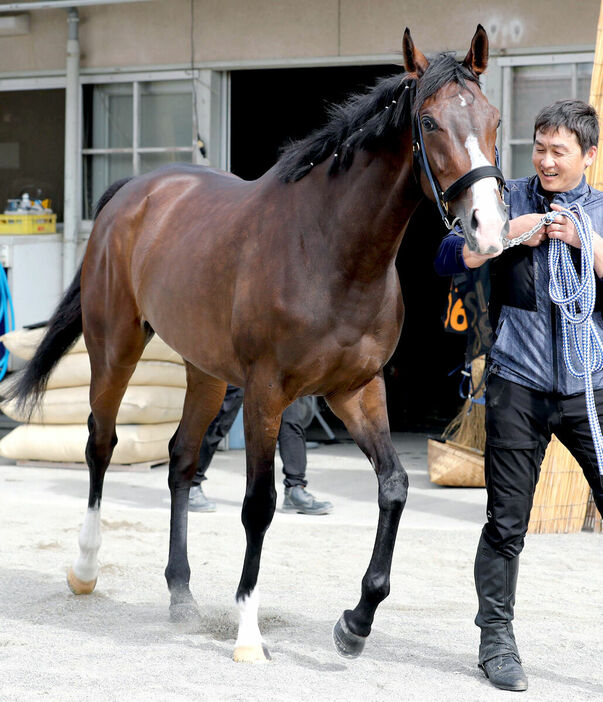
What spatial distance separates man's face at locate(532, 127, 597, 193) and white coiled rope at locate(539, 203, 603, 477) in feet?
0.29

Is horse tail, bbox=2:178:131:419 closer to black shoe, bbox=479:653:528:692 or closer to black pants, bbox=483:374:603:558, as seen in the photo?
black pants, bbox=483:374:603:558

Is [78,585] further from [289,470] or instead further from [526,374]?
[526,374]

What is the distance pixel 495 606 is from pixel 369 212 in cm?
132

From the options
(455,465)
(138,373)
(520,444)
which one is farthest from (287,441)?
(520,444)

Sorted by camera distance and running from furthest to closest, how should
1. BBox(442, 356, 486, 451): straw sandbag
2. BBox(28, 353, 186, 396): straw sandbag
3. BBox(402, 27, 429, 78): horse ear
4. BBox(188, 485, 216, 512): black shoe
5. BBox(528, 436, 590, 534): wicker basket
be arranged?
BBox(28, 353, 186, 396): straw sandbag, BBox(442, 356, 486, 451): straw sandbag, BBox(188, 485, 216, 512): black shoe, BBox(528, 436, 590, 534): wicker basket, BBox(402, 27, 429, 78): horse ear

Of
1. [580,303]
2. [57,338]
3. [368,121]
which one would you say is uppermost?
[368,121]

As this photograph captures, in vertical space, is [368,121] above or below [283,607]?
above

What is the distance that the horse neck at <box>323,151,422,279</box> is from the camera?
320cm

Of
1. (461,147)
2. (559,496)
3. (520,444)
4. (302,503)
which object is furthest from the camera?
(302,503)

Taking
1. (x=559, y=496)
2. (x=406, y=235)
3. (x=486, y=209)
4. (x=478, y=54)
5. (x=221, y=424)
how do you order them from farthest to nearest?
(x=406, y=235)
(x=221, y=424)
(x=559, y=496)
(x=478, y=54)
(x=486, y=209)

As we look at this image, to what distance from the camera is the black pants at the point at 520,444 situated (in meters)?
3.16

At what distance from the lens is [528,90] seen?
7.00m

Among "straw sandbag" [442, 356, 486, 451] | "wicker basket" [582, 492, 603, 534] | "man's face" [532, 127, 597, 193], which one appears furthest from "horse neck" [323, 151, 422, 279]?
"straw sandbag" [442, 356, 486, 451]

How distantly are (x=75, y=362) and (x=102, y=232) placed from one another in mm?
2658
